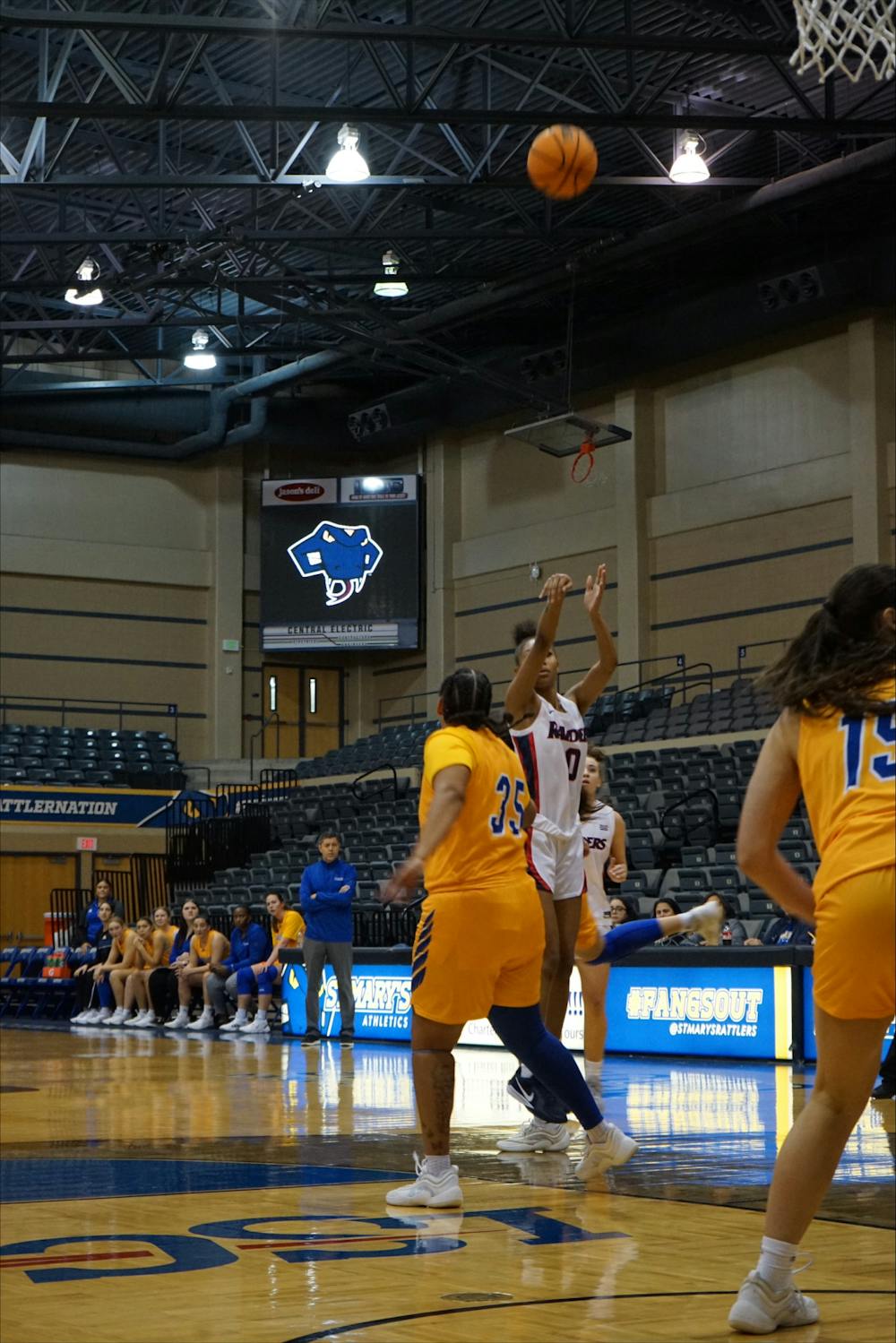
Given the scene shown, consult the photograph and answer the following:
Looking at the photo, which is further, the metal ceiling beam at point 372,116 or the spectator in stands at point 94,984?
the spectator in stands at point 94,984

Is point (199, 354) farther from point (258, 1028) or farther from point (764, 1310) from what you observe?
point (764, 1310)

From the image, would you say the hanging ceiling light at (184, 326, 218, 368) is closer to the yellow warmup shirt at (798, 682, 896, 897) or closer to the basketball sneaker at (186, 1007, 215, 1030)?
the basketball sneaker at (186, 1007, 215, 1030)

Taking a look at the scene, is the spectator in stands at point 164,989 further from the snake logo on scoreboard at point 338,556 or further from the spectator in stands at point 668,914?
the snake logo on scoreboard at point 338,556

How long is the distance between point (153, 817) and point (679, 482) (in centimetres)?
1169

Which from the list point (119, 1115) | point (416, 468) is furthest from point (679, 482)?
point (119, 1115)

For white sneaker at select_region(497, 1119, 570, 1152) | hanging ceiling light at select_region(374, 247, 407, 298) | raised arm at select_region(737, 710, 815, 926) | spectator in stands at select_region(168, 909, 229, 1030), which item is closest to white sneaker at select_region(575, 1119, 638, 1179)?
white sneaker at select_region(497, 1119, 570, 1152)

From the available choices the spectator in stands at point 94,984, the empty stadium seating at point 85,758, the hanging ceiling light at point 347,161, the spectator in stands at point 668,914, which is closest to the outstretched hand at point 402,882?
the spectator in stands at point 668,914

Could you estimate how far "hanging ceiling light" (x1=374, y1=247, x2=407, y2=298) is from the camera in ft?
89.9

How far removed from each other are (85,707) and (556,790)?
29.3m

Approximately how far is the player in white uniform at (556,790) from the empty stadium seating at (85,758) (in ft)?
82.4

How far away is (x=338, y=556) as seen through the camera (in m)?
35.4

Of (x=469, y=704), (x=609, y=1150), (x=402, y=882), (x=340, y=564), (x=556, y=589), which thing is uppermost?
(x=340, y=564)

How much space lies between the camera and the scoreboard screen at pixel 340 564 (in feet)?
115

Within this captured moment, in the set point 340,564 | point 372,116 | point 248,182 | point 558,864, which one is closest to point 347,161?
point 248,182
